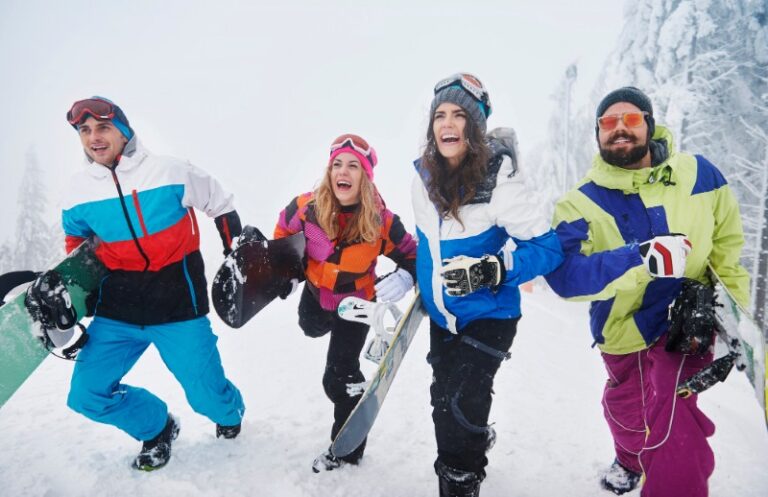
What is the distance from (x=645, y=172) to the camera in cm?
273

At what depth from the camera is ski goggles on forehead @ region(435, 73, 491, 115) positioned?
9.61 feet

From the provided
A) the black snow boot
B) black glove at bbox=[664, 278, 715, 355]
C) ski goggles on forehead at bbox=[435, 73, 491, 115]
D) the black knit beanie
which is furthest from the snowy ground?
ski goggles on forehead at bbox=[435, 73, 491, 115]

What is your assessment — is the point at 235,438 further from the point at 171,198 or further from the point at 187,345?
the point at 171,198

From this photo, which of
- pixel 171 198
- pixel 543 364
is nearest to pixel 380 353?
pixel 171 198

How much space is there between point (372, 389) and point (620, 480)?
2088 mm

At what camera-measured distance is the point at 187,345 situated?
3500 mm

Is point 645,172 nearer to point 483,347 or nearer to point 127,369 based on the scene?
point 483,347

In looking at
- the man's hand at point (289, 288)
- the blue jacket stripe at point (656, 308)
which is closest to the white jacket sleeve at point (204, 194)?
the man's hand at point (289, 288)

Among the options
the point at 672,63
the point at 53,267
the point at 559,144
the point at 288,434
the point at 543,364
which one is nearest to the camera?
the point at 53,267

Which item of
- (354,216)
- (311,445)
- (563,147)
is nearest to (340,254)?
(354,216)

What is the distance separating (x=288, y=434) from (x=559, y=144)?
23680 millimetres

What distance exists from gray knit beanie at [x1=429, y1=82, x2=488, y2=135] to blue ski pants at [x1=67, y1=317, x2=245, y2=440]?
2.78 m

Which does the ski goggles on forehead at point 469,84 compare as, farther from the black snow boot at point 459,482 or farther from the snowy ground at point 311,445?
the snowy ground at point 311,445

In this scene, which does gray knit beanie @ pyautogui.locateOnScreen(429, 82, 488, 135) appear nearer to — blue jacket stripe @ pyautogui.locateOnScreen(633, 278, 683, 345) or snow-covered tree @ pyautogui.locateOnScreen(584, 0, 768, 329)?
blue jacket stripe @ pyautogui.locateOnScreen(633, 278, 683, 345)
